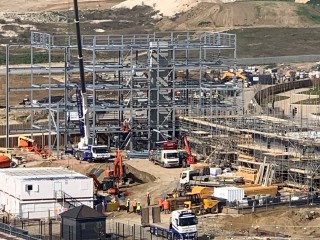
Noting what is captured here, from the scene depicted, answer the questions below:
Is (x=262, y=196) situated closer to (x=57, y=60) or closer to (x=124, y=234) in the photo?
(x=124, y=234)

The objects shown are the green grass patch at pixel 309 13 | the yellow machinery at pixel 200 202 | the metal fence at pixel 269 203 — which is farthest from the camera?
the green grass patch at pixel 309 13

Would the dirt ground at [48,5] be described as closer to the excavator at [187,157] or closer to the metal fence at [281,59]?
the metal fence at [281,59]

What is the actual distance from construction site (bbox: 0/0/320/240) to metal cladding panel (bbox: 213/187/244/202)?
5 centimetres

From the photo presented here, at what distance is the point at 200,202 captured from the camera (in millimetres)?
51531

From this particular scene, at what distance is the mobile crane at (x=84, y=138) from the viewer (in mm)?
62888

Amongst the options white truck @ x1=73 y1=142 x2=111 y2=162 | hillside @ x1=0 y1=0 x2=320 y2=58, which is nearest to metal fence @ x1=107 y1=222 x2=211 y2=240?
white truck @ x1=73 y1=142 x2=111 y2=162

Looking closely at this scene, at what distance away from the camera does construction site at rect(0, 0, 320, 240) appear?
157ft

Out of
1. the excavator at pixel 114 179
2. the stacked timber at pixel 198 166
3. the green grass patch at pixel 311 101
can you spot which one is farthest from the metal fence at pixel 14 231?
the green grass patch at pixel 311 101

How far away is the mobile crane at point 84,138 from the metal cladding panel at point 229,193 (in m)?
11.5

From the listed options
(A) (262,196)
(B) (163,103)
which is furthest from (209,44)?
(A) (262,196)

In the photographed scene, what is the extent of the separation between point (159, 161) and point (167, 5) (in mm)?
106838

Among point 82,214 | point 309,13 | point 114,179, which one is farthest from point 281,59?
point 82,214

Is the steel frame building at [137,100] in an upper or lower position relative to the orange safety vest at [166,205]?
upper

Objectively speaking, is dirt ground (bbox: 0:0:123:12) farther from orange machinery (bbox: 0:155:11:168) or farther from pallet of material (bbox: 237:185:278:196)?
pallet of material (bbox: 237:185:278:196)
